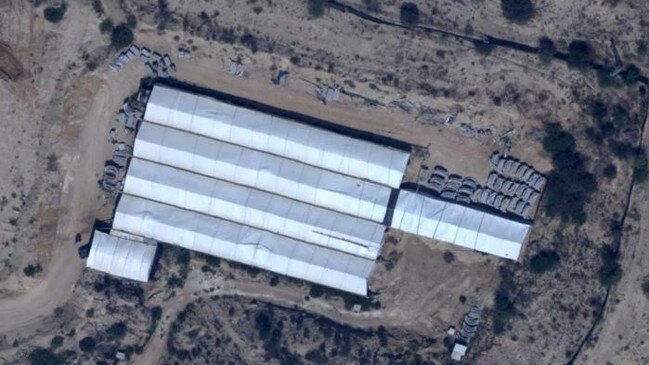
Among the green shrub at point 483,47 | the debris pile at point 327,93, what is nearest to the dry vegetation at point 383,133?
the green shrub at point 483,47

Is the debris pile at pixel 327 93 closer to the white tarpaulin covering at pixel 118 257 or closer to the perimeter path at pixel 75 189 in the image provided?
the perimeter path at pixel 75 189

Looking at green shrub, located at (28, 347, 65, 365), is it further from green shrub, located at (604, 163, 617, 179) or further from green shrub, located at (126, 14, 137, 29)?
green shrub, located at (604, 163, 617, 179)

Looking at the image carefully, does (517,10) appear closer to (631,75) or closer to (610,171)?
(631,75)

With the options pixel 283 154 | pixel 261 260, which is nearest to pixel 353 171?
pixel 283 154

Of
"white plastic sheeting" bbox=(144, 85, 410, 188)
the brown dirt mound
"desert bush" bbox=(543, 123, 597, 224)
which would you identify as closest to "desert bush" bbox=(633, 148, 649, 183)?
"desert bush" bbox=(543, 123, 597, 224)

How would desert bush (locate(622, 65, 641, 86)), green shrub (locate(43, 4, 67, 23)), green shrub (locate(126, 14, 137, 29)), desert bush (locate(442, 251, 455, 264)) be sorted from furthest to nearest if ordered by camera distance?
desert bush (locate(442, 251, 455, 264)), desert bush (locate(622, 65, 641, 86)), green shrub (locate(126, 14, 137, 29)), green shrub (locate(43, 4, 67, 23))

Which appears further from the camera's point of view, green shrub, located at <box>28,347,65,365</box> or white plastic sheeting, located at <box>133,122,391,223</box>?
green shrub, located at <box>28,347,65,365</box>
